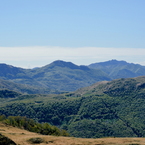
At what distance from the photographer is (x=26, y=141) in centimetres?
7556

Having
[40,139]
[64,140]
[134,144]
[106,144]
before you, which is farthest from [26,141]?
[134,144]

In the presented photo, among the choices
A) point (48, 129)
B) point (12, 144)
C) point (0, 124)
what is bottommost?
point (48, 129)

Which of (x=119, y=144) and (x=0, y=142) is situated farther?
(x=119, y=144)

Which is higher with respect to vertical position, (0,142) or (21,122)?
(0,142)

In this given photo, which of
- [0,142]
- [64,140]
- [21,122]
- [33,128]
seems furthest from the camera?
[21,122]

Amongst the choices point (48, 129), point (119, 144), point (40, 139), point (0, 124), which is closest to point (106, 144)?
A: point (119, 144)

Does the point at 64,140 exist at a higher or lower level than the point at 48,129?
higher

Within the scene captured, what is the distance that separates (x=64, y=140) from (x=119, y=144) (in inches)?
769

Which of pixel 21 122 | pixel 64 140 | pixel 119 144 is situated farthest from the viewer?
pixel 21 122

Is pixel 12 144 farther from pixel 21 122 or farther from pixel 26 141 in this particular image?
pixel 21 122

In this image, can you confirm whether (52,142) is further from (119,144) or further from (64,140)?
(119,144)

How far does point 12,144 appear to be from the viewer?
61156 mm

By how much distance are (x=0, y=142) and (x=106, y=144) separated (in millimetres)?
35817

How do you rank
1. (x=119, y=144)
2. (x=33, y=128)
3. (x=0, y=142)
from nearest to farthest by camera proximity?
1. (x=0, y=142)
2. (x=119, y=144)
3. (x=33, y=128)
